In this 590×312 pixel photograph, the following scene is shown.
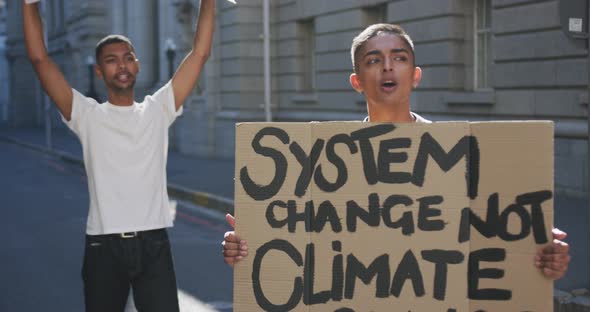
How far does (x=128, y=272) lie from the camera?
380 centimetres

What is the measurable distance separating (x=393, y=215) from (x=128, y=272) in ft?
4.62

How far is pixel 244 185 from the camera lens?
9.95 ft

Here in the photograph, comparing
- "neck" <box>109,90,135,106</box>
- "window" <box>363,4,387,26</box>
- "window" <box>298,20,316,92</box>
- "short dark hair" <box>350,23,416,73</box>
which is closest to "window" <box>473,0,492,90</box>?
"window" <box>363,4,387,26</box>

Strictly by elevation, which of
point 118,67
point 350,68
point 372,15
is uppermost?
point 372,15

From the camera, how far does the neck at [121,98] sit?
12.8 feet

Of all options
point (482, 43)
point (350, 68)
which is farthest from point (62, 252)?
point (350, 68)

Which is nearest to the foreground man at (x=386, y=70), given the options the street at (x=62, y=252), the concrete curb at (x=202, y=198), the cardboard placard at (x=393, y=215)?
the cardboard placard at (x=393, y=215)

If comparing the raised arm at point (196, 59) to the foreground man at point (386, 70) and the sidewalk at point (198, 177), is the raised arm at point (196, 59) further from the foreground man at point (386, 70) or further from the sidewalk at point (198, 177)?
the sidewalk at point (198, 177)

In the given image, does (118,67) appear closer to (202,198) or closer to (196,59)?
(196,59)

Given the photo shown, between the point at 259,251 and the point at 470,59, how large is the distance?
40.9 ft

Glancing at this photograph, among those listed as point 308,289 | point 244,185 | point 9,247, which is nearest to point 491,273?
point 308,289

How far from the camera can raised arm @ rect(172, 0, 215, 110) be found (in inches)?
158

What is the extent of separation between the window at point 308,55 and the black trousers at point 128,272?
16766 mm

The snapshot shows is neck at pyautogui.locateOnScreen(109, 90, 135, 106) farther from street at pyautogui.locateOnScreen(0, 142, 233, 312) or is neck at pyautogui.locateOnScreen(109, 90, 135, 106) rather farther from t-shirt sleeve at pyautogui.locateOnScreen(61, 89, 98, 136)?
street at pyautogui.locateOnScreen(0, 142, 233, 312)
